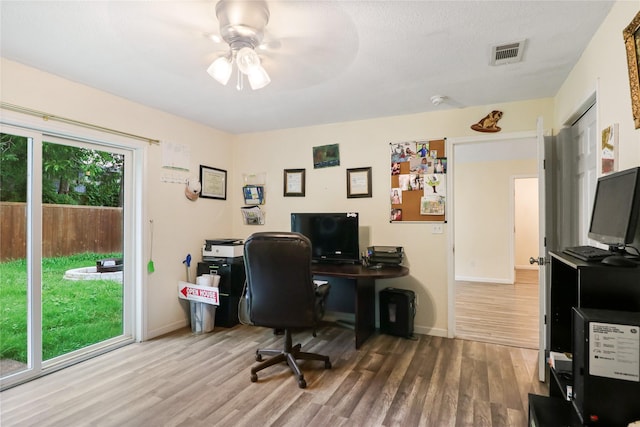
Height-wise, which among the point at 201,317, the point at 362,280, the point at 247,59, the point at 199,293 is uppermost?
the point at 247,59

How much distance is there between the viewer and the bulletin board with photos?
319 cm

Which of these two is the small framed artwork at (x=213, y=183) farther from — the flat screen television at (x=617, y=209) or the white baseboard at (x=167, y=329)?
the flat screen television at (x=617, y=209)

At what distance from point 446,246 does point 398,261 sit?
0.53 meters

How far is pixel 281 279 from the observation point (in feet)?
7.26

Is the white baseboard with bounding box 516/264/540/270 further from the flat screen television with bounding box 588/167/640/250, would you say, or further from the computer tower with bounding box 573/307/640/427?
the computer tower with bounding box 573/307/640/427

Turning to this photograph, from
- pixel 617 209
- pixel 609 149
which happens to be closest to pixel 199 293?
pixel 617 209

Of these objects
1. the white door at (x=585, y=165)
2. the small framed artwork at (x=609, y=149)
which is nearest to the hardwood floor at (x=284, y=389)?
the white door at (x=585, y=165)

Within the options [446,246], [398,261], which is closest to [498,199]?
[446,246]

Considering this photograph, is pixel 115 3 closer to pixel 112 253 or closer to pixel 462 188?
pixel 112 253

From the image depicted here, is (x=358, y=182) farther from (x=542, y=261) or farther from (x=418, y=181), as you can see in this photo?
(x=542, y=261)

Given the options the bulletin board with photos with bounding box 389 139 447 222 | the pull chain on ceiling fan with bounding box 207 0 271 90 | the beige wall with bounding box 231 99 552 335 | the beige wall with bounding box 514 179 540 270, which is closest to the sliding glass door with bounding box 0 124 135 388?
the beige wall with bounding box 231 99 552 335

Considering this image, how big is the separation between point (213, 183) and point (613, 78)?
364cm

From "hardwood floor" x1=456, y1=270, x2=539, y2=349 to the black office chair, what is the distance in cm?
189

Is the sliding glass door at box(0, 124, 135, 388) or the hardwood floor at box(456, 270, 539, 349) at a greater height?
the sliding glass door at box(0, 124, 135, 388)
